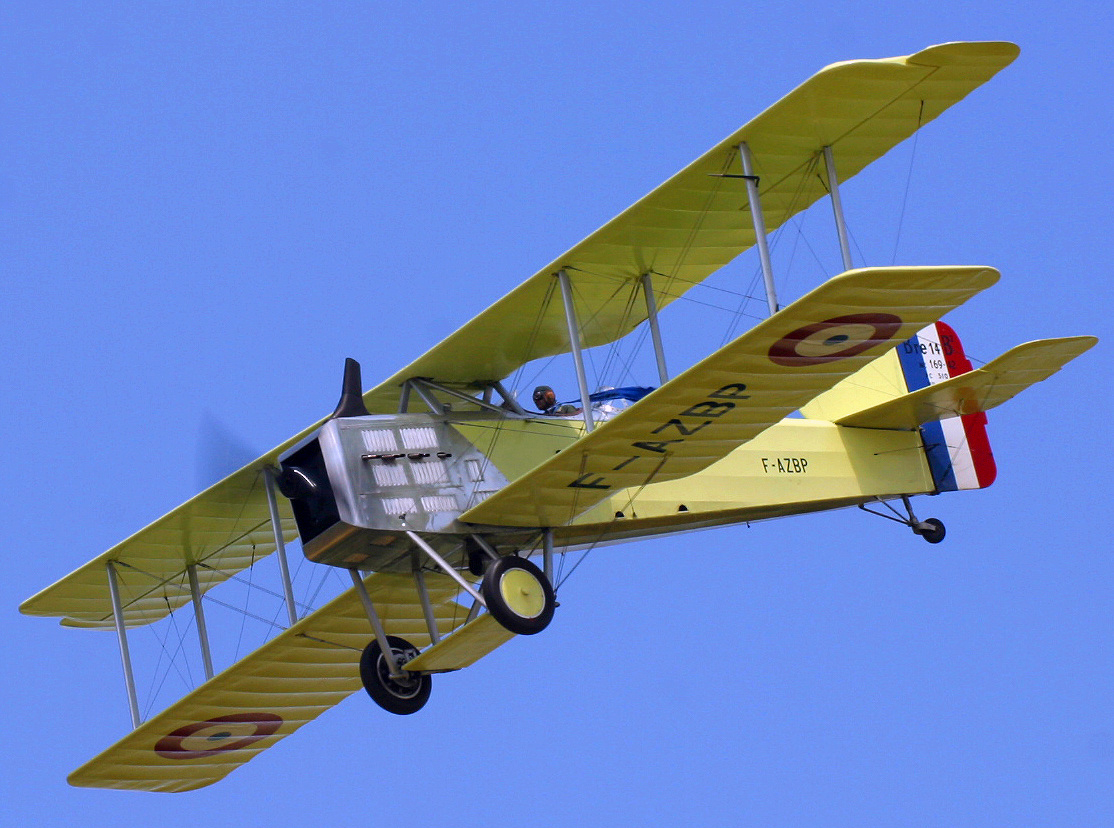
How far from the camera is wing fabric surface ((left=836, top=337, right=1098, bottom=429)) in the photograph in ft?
45.8

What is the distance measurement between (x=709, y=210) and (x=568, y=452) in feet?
6.83

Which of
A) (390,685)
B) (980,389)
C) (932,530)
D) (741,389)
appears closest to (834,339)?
(741,389)

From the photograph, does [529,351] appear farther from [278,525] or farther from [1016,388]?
[1016,388]

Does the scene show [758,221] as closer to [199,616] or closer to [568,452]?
[568,452]

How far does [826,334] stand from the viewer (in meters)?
11.8

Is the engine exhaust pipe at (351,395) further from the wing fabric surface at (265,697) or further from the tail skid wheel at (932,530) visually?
the tail skid wheel at (932,530)

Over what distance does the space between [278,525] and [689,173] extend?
15.5 feet

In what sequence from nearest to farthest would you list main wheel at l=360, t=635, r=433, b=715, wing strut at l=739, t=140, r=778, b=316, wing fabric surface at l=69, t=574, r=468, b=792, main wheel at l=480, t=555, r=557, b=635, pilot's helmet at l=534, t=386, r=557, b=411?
wing strut at l=739, t=140, r=778, b=316 < main wheel at l=480, t=555, r=557, b=635 < main wheel at l=360, t=635, r=433, b=715 < pilot's helmet at l=534, t=386, r=557, b=411 < wing fabric surface at l=69, t=574, r=468, b=792

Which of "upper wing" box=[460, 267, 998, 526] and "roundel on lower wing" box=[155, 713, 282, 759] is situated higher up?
"upper wing" box=[460, 267, 998, 526]

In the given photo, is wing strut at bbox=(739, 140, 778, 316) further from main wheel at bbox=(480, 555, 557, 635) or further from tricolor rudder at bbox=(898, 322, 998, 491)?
tricolor rudder at bbox=(898, 322, 998, 491)

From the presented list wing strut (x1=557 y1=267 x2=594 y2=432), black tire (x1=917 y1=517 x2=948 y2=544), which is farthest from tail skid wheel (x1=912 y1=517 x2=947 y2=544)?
wing strut (x1=557 y1=267 x2=594 y2=432)

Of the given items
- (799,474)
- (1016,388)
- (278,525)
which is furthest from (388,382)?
(1016,388)

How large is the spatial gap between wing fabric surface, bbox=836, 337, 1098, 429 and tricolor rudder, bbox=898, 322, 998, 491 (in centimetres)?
38

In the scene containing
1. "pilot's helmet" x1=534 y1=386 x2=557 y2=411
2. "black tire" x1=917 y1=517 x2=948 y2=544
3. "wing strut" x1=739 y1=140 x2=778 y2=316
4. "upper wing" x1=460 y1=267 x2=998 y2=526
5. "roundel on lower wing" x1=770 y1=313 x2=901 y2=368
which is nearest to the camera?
"upper wing" x1=460 y1=267 x2=998 y2=526
